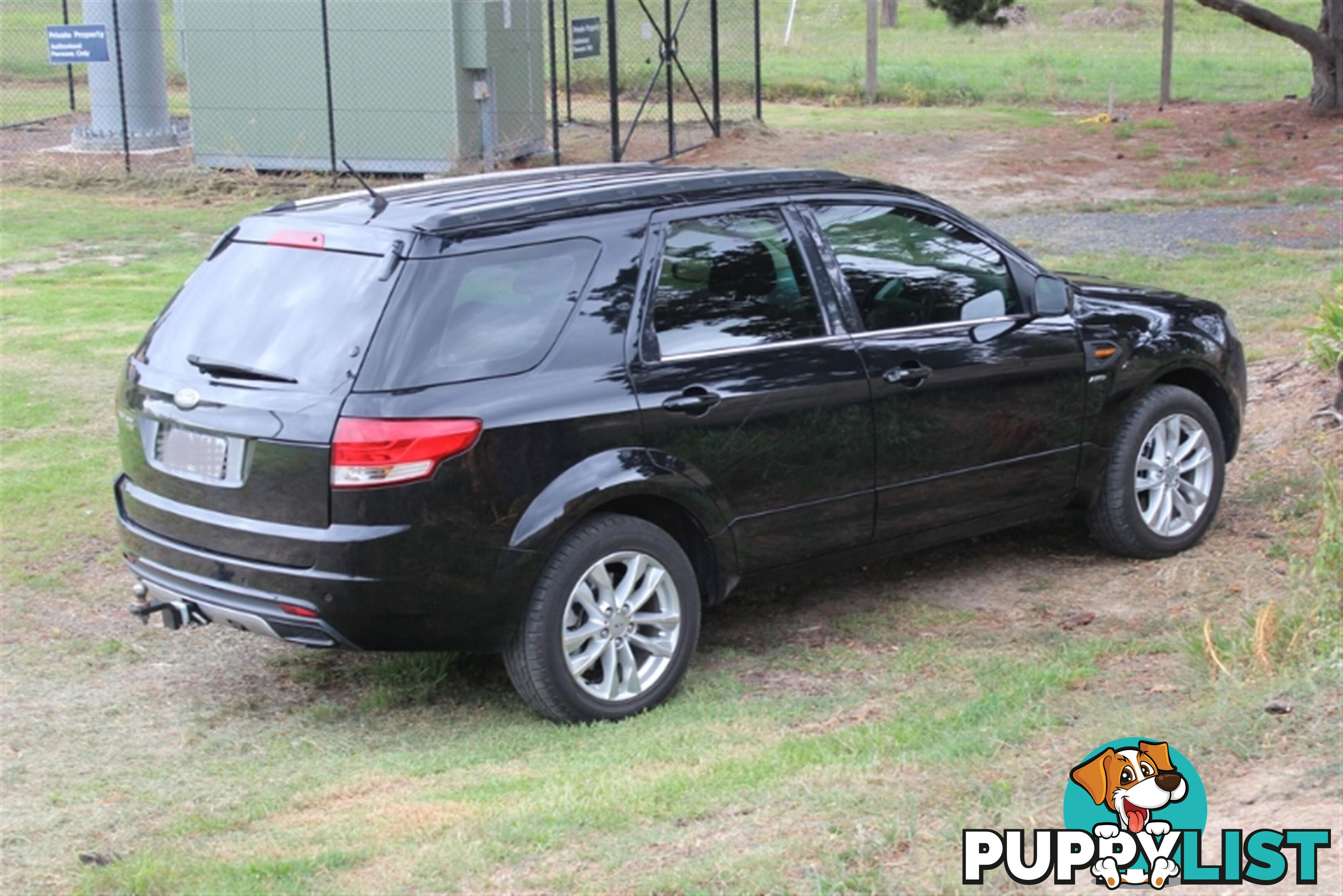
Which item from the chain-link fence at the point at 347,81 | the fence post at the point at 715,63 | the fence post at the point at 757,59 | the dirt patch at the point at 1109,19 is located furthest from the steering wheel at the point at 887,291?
the dirt patch at the point at 1109,19

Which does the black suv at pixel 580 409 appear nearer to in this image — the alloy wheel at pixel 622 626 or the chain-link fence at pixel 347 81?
the alloy wheel at pixel 622 626

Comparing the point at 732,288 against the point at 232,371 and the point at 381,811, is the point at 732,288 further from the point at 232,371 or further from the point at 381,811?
the point at 381,811

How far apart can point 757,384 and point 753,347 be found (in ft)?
0.48

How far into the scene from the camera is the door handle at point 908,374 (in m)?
5.94

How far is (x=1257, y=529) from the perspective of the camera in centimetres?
711

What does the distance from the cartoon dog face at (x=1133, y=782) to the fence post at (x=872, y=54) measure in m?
25.4

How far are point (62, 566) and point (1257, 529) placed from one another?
17.4 feet

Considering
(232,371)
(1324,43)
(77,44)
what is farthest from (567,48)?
(232,371)

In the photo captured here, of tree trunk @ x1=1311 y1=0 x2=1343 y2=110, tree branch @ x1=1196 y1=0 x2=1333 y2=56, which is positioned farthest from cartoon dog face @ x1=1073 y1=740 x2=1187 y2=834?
tree trunk @ x1=1311 y1=0 x2=1343 y2=110

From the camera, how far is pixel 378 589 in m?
4.87

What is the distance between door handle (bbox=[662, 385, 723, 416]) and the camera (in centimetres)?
537

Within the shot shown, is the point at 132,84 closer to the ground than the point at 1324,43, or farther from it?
closer to the ground

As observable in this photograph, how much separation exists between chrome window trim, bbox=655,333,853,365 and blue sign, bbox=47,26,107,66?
15695 mm

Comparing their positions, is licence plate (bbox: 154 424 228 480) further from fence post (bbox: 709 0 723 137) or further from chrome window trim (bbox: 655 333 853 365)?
fence post (bbox: 709 0 723 137)
